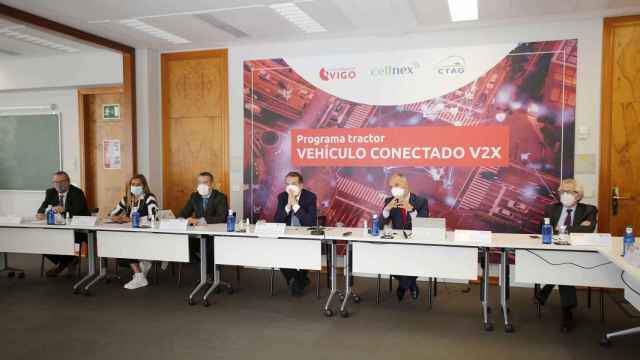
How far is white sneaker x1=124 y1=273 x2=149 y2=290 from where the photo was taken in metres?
5.00

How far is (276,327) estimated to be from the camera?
383cm

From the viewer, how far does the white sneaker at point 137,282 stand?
5005 mm

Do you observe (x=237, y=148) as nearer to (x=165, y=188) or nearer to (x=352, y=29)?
(x=165, y=188)

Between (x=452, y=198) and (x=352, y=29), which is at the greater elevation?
(x=352, y=29)

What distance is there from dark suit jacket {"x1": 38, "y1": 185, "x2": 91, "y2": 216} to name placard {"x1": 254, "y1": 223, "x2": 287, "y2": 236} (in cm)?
246

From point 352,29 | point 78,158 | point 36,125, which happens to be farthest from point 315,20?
point 36,125

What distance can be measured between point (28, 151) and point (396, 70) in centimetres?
565

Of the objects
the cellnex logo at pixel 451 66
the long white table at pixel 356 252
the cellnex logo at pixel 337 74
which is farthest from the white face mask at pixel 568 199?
the cellnex logo at pixel 337 74

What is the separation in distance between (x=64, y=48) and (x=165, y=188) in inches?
89.4

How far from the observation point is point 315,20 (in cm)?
502

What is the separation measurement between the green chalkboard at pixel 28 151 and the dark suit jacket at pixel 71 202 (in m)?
1.79

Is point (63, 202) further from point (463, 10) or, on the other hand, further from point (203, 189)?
point (463, 10)

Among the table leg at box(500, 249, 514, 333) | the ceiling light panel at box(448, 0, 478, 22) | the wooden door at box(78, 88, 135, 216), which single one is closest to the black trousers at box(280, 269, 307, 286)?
the table leg at box(500, 249, 514, 333)

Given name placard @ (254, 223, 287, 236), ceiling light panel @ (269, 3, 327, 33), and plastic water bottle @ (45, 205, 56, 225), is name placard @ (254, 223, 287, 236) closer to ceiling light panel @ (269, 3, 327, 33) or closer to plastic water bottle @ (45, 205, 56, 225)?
ceiling light panel @ (269, 3, 327, 33)
